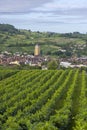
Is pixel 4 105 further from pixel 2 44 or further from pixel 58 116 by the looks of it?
pixel 2 44

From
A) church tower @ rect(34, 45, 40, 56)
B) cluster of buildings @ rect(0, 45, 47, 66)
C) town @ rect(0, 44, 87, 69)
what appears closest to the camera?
town @ rect(0, 44, 87, 69)

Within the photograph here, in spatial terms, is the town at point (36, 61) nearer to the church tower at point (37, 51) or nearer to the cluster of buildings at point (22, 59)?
the cluster of buildings at point (22, 59)

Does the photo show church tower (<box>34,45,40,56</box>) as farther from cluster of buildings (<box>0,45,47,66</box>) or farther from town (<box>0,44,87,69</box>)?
town (<box>0,44,87,69</box>)

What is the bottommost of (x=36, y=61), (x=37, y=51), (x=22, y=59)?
(x=37, y=51)

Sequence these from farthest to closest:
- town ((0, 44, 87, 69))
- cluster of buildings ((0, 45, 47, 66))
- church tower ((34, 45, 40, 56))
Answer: church tower ((34, 45, 40, 56)) < cluster of buildings ((0, 45, 47, 66)) < town ((0, 44, 87, 69))

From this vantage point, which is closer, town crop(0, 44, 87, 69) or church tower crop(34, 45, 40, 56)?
town crop(0, 44, 87, 69)

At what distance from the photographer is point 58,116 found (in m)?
28.7

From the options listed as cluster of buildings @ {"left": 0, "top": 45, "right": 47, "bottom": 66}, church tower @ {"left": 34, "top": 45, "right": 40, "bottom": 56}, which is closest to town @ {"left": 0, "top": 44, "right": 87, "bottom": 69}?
cluster of buildings @ {"left": 0, "top": 45, "right": 47, "bottom": 66}

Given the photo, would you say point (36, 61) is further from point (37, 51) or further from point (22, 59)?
point (37, 51)

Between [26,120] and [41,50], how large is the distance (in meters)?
137

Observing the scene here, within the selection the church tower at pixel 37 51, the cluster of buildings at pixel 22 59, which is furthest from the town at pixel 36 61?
the church tower at pixel 37 51

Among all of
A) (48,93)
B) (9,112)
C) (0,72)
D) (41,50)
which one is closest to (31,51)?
(41,50)

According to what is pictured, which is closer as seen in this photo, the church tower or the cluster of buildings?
the cluster of buildings

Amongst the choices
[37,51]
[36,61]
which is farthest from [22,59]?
[37,51]
